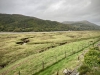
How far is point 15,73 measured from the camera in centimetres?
3597

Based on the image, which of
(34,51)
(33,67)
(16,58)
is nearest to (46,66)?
(33,67)

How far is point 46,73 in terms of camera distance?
30.9 meters

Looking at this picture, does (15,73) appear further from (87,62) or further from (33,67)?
(87,62)

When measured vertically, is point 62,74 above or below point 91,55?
below

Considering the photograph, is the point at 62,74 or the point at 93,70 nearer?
the point at 93,70

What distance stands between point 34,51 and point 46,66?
2601 centimetres

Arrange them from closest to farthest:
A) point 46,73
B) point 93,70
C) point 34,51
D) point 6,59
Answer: point 93,70
point 46,73
point 6,59
point 34,51

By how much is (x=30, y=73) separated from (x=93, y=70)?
17618 millimetres

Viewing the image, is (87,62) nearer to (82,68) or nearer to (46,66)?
(82,68)

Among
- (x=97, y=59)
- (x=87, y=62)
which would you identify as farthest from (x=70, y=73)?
(x=97, y=59)

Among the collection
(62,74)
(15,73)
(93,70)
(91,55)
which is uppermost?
(91,55)

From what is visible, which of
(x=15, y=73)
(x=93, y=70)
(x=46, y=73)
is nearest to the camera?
(x=93, y=70)

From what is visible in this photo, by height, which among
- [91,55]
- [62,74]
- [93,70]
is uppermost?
[91,55]

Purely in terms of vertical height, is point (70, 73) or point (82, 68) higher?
point (82, 68)
